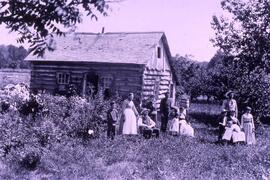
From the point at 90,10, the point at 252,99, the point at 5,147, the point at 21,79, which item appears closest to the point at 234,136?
the point at 252,99

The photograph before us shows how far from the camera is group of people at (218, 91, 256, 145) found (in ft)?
44.9

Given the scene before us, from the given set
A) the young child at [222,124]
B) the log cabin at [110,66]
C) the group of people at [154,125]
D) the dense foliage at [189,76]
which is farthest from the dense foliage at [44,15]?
the dense foliage at [189,76]

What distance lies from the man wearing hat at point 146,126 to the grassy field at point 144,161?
2.25ft

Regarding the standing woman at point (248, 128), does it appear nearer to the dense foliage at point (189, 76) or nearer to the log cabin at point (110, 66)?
the log cabin at point (110, 66)

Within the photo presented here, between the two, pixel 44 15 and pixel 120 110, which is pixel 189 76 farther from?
pixel 44 15

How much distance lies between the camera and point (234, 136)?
13.7 metres

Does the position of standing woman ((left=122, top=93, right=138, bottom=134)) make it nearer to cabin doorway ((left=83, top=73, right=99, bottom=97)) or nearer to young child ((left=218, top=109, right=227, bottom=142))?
young child ((left=218, top=109, right=227, bottom=142))

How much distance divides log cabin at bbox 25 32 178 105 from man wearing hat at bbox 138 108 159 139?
7.62m

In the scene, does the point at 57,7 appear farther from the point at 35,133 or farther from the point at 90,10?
the point at 35,133

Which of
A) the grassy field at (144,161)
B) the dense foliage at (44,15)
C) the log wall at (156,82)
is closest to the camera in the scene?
the dense foliage at (44,15)

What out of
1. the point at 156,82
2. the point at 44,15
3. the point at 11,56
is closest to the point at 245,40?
the point at 156,82

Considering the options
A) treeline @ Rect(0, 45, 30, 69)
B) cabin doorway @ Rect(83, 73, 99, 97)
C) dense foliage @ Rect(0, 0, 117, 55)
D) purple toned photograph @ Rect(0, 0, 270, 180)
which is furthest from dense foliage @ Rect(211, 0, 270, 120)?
treeline @ Rect(0, 45, 30, 69)

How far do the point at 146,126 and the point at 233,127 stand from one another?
10.6ft

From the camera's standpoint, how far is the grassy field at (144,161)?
8891 mm
